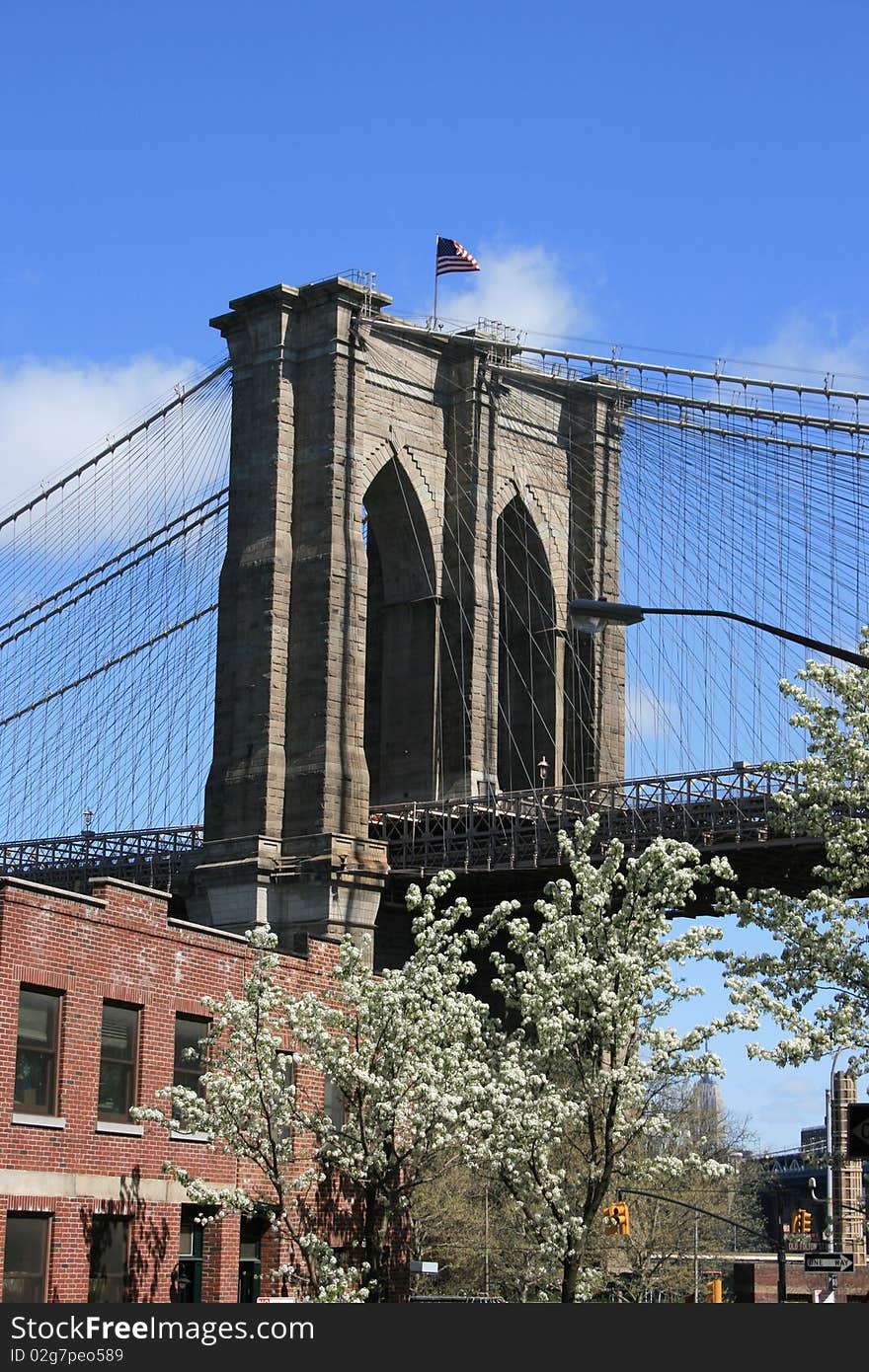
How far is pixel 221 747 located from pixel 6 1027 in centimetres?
4037

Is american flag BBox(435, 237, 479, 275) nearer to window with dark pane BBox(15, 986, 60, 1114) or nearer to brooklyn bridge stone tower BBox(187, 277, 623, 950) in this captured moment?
brooklyn bridge stone tower BBox(187, 277, 623, 950)

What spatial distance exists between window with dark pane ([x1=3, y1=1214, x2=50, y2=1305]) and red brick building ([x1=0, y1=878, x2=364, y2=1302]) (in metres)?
0.02

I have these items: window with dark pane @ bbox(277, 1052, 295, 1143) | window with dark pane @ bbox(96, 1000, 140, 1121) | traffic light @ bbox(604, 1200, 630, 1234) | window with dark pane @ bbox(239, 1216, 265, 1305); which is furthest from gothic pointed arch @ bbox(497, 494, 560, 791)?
window with dark pane @ bbox(96, 1000, 140, 1121)

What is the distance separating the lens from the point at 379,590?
8419 cm

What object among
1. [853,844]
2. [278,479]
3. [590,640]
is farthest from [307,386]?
[853,844]

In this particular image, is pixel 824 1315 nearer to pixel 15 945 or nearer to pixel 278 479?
pixel 15 945

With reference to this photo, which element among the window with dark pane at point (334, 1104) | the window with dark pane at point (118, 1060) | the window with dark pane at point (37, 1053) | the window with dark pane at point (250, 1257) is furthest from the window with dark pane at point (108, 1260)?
the window with dark pane at point (334, 1104)

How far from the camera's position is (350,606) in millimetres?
72500

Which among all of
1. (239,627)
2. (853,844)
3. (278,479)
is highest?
(278,479)

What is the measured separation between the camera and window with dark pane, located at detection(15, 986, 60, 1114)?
3331 centimetres

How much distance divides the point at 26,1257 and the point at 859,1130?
14.0m

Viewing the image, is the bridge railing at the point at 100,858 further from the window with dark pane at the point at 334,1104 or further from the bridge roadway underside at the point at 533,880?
the window with dark pane at the point at 334,1104

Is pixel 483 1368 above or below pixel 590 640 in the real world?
below

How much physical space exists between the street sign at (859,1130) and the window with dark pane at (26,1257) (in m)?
13.3
